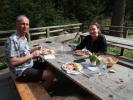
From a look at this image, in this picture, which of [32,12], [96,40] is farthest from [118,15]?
[96,40]

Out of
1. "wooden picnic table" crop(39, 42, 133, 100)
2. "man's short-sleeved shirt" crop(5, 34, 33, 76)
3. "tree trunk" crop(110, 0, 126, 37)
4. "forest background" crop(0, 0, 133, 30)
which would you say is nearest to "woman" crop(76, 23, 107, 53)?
"wooden picnic table" crop(39, 42, 133, 100)

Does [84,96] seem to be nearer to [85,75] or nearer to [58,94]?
[58,94]

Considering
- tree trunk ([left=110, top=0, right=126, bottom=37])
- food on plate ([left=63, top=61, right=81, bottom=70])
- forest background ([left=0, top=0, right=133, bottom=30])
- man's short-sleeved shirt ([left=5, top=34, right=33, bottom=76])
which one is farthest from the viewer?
tree trunk ([left=110, top=0, right=126, bottom=37])

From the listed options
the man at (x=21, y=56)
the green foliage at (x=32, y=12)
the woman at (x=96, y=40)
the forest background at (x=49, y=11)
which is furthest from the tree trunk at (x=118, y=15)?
the man at (x=21, y=56)

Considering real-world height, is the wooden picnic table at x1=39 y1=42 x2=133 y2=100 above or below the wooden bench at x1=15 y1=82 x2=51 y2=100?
above

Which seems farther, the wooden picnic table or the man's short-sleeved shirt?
the man's short-sleeved shirt

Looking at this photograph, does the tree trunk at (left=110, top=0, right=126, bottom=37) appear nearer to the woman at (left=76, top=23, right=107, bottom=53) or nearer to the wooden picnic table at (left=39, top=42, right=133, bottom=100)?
the woman at (left=76, top=23, right=107, bottom=53)

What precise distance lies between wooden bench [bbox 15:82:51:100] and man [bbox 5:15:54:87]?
0.37 feet

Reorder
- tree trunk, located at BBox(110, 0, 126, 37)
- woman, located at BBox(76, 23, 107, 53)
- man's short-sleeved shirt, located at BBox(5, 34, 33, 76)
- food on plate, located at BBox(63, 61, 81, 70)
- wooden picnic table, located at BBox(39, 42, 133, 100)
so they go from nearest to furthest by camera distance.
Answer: wooden picnic table, located at BBox(39, 42, 133, 100), food on plate, located at BBox(63, 61, 81, 70), man's short-sleeved shirt, located at BBox(5, 34, 33, 76), woman, located at BBox(76, 23, 107, 53), tree trunk, located at BBox(110, 0, 126, 37)

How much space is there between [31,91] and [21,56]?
1.77 feet

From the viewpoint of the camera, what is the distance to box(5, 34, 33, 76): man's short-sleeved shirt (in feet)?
9.31

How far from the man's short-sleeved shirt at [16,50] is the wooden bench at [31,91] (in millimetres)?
202

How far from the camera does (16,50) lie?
2906mm

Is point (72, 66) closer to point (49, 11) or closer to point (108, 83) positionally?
point (108, 83)
